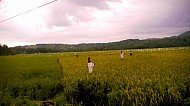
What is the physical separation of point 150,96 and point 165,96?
628 millimetres

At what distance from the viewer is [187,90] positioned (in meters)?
10.4

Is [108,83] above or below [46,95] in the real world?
above

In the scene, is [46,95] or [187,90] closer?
[187,90]

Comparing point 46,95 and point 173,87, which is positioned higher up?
point 173,87

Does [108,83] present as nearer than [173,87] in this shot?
No

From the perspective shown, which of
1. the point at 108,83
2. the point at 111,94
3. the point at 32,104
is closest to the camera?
the point at 111,94

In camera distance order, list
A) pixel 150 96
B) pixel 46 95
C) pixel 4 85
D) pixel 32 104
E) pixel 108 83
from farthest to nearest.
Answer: pixel 4 85 < pixel 46 95 < pixel 108 83 < pixel 32 104 < pixel 150 96

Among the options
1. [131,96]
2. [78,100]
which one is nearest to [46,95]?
[78,100]

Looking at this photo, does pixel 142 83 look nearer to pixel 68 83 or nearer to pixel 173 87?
pixel 173 87

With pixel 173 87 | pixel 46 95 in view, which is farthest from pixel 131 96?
pixel 46 95

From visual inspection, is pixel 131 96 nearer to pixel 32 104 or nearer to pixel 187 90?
pixel 187 90

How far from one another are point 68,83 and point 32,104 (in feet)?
10.2

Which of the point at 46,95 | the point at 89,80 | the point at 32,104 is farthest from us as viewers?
the point at 46,95

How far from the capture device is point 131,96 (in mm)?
10195
